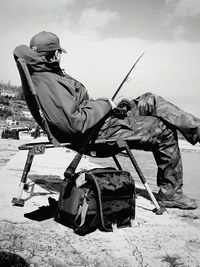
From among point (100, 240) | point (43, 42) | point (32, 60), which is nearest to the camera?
point (100, 240)

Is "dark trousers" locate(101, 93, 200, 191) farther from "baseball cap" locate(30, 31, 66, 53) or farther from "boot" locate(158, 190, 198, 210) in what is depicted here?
"baseball cap" locate(30, 31, 66, 53)

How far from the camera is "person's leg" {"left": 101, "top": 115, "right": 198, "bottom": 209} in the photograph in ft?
10.2

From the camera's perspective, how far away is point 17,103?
182ft

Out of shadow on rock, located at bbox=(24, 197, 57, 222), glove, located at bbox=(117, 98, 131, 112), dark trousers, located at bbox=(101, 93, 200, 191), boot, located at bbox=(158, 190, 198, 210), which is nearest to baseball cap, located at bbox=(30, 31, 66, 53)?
glove, located at bbox=(117, 98, 131, 112)

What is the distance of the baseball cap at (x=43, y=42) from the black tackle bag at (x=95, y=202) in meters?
1.44

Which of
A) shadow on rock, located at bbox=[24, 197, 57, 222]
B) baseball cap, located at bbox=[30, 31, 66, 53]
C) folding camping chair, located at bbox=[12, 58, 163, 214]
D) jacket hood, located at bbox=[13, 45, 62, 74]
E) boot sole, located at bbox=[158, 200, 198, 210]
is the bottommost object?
boot sole, located at bbox=[158, 200, 198, 210]

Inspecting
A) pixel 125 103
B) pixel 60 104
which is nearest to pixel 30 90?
pixel 60 104

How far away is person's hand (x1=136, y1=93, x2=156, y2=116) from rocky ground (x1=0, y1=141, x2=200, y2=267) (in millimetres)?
1089

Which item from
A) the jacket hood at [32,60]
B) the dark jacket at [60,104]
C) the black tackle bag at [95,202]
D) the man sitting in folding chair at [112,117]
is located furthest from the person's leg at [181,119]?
the jacket hood at [32,60]

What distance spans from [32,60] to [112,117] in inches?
40.8

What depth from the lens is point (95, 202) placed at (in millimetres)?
2318

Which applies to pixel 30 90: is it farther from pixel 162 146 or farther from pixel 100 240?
pixel 162 146

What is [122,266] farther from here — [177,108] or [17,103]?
[17,103]

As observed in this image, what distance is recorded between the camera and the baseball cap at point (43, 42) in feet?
10.1
